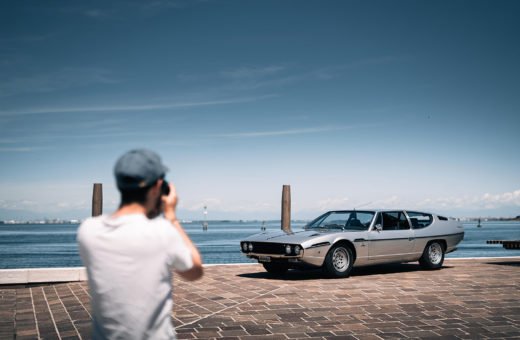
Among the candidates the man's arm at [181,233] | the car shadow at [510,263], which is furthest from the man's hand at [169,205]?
the car shadow at [510,263]

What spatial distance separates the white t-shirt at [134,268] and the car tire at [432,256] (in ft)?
36.3

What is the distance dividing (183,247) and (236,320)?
4.71 meters

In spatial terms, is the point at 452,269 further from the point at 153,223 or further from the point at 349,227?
the point at 153,223

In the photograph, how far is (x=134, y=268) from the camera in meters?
2.07

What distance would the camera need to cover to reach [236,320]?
21.4 feet

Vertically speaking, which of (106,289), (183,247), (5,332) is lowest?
(5,332)

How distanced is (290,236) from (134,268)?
8.86 meters

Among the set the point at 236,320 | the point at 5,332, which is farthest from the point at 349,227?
the point at 5,332

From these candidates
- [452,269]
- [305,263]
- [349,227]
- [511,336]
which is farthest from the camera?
[452,269]

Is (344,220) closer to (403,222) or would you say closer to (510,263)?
(403,222)

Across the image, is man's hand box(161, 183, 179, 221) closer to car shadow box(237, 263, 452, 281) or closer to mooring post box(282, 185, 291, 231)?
car shadow box(237, 263, 452, 281)

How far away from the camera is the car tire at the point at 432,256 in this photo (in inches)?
482

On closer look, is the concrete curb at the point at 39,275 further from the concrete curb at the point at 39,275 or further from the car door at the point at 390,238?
the car door at the point at 390,238

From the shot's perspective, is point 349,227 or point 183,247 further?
point 349,227
